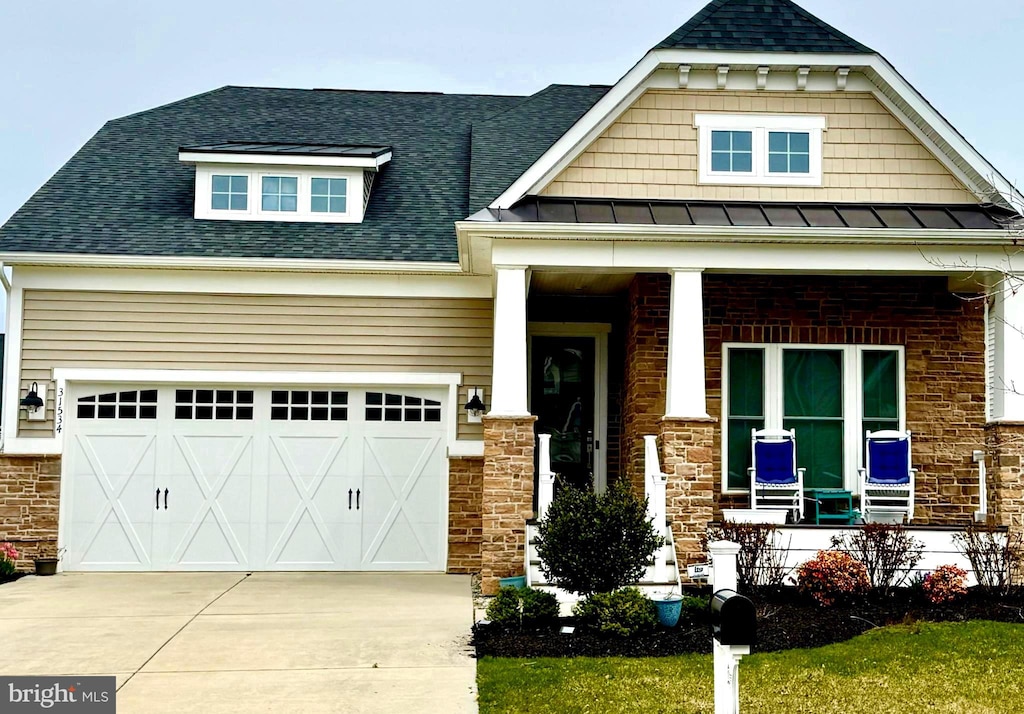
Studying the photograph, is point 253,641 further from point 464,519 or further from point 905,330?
point 905,330

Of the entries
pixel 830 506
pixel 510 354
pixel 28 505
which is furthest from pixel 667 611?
pixel 28 505

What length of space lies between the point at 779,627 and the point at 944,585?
201 centimetres

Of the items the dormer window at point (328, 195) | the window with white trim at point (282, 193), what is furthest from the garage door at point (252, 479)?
the dormer window at point (328, 195)

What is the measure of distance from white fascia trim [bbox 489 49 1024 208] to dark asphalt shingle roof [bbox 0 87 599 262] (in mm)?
2501

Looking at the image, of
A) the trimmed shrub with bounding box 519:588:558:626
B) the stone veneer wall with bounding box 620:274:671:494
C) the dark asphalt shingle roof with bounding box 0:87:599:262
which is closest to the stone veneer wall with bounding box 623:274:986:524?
the stone veneer wall with bounding box 620:274:671:494

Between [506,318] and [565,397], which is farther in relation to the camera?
[565,397]

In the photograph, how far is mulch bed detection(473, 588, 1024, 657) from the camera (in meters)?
8.13

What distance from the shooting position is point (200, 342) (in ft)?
44.1

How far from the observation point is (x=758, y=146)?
39.4 feet

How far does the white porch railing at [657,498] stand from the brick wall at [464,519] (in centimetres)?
285

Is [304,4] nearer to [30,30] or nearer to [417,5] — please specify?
[417,5]

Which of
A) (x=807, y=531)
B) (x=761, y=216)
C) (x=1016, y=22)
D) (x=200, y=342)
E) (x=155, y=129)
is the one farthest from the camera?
(x=1016, y=22)

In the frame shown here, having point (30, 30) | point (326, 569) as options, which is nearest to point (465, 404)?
point (326, 569)

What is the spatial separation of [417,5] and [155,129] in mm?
9186
